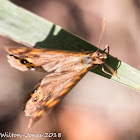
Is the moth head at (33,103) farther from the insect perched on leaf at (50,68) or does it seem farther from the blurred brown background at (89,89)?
the blurred brown background at (89,89)

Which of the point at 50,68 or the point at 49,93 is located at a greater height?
the point at 50,68

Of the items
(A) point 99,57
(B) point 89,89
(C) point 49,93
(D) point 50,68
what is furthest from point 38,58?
(B) point 89,89

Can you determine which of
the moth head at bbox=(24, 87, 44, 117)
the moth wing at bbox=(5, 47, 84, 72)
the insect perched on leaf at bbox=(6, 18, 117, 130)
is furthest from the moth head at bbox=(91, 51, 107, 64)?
the moth head at bbox=(24, 87, 44, 117)

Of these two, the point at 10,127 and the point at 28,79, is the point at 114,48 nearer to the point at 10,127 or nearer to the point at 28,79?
the point at 28,79

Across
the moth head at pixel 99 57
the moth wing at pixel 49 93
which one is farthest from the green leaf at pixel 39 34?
the moth wing at pixel 49 93

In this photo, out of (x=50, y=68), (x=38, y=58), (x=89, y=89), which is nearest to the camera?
(x=38, y=58)

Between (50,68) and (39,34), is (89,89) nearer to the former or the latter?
(50,68)

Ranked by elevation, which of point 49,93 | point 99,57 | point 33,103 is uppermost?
point 99,57
